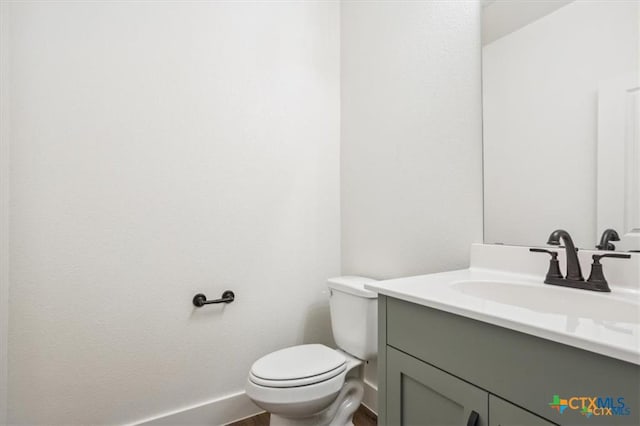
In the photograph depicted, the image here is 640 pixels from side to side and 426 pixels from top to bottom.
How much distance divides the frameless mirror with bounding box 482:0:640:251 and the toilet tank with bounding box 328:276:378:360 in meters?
0.57

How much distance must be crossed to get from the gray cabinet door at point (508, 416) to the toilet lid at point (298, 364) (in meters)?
0.74

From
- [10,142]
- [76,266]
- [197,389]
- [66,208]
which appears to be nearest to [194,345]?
[197,389]

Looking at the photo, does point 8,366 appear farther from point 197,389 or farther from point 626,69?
point 626,69

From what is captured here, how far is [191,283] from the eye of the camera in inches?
60.2

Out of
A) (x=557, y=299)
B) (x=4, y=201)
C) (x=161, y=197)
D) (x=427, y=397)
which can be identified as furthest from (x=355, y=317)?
(x=4, y=201)

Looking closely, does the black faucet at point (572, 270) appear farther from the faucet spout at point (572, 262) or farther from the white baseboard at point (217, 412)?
the white baseboard at point (217, 412)

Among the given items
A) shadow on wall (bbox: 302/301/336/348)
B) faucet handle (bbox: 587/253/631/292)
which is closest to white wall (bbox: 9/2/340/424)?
shadow on wall (bbox: 302/301/336/348)

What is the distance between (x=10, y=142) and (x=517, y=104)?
189 cm

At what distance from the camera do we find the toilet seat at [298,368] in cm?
122

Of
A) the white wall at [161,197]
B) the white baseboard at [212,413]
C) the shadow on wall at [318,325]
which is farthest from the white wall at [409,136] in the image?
the white baseboard at [212,413]

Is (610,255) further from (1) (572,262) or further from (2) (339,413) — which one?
(2) (339,413)

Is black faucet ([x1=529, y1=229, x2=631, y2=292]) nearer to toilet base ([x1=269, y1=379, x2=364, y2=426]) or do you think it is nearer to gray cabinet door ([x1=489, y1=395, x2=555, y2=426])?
gray cabinet door ([x1=489, y1=395, x2=555, y2=426])

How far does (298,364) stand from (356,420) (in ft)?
1.83

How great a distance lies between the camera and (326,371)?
4.23 feet
